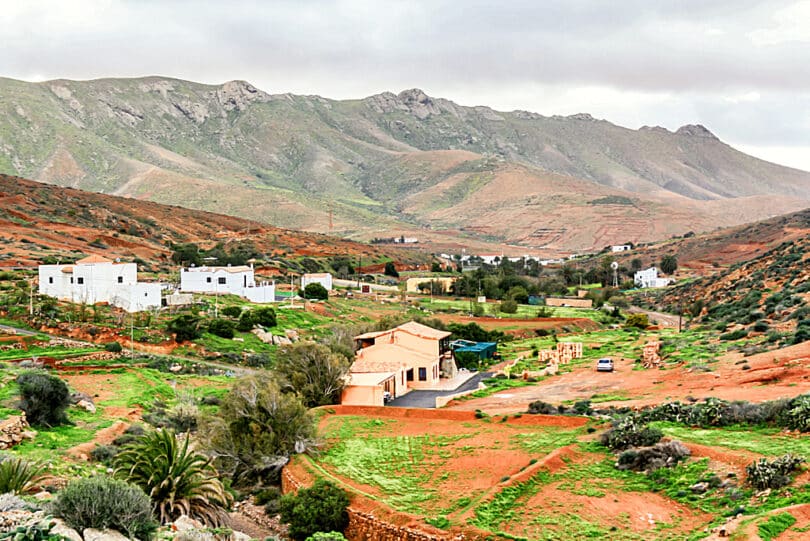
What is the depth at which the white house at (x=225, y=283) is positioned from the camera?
5638 cm

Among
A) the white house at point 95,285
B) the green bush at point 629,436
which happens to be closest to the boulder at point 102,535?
the green bush at point 629,436

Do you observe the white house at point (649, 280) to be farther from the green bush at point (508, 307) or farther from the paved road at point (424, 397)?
the paved road at point (424, 397)

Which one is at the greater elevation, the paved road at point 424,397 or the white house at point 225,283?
the white house at point 225,283

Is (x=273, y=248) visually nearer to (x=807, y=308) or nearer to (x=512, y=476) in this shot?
(x=807, y=308)

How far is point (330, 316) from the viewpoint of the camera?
179ft

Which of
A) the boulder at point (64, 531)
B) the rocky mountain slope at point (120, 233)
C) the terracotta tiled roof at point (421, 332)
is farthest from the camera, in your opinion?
the rocky mountain slope at point (120, 233)

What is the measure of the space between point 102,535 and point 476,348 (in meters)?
32.6

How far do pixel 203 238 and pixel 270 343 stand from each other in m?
60.4

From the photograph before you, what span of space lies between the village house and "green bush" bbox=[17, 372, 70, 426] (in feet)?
34.3

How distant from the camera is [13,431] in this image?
20.2m

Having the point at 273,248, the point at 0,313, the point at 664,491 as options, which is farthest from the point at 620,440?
the point at 273,248

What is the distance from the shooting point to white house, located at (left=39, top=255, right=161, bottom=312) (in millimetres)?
44469

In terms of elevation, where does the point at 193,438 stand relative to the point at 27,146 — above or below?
below

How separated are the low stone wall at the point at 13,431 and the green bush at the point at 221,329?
20471 millimetres
